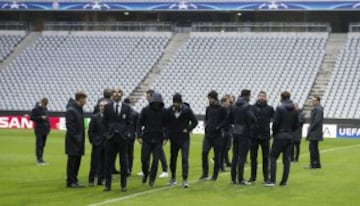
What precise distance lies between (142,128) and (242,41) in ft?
136

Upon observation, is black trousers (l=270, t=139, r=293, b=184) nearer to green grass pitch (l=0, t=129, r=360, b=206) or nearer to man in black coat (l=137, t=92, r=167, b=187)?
green grass pitch (l=0, t=129, r=360, b=206)

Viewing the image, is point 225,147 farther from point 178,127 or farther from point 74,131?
point 74,131

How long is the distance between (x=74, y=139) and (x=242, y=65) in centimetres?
3982

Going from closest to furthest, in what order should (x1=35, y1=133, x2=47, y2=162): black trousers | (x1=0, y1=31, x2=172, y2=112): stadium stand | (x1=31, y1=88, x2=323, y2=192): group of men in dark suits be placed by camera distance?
1. (x1=31, y1=88, x2=323, y2=192): group of men in dark suits
2. (x1=35, y1=133, x2=47, y2=162): black trousers
3. (x1=0, y1=31, x2=172, y2=112): stadium stand

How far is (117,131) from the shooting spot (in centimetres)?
1641

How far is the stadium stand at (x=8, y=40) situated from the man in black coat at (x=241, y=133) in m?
46.1

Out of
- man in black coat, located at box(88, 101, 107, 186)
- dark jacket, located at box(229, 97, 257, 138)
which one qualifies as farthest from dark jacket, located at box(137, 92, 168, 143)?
dark jacket, located at box(229, 97, 257, 138)

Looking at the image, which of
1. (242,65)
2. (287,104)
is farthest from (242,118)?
(242,65)

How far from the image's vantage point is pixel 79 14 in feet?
211

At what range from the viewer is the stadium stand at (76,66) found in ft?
185

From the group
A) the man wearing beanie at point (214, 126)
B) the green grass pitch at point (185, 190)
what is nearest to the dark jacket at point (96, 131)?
the green grass pitch at point (185, 190)

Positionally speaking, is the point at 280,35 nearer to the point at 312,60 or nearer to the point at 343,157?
the point at 312,60

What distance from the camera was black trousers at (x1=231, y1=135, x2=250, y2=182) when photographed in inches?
711

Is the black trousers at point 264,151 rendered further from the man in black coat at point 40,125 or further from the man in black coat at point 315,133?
the man in black coat at point 40,125
